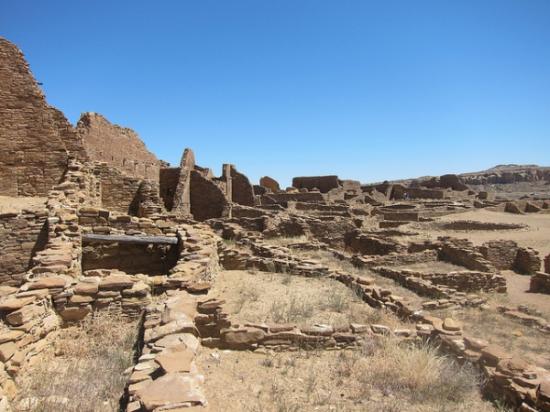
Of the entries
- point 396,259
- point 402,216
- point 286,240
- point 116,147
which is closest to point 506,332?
point 396,259

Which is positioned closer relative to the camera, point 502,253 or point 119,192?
point 119,192

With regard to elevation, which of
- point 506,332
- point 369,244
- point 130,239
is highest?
point 130,239

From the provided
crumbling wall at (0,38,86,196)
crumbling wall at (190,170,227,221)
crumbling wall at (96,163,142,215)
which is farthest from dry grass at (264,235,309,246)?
crumbling wall at (0,38,86,196)

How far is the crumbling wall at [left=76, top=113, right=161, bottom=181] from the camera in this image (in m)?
13.6

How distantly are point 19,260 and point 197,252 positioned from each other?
11.3 feet

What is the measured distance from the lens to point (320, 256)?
46.5 ft

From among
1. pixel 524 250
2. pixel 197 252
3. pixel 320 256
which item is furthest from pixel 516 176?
pixel 197 252

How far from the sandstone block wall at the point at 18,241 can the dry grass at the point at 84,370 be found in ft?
10.6

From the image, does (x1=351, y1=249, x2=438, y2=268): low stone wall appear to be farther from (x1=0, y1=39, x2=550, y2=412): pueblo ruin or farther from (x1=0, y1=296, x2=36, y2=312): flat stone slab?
(x1=0, y1=296, x2=36, y2=312): flat stone slab

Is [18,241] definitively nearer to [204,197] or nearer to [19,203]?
[19,203]

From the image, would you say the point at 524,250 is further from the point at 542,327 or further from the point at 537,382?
the point at 537,382

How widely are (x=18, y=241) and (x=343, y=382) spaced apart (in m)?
6.73

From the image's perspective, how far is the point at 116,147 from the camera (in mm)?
15562

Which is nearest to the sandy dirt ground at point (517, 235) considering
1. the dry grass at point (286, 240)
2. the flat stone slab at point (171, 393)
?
the dry grass at point (286, 240)
